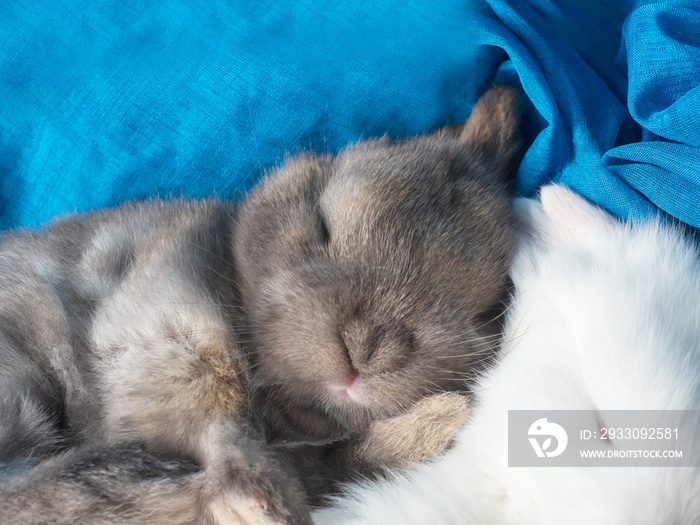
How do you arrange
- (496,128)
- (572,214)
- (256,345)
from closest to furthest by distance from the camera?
(256,345) → (572,214) → (496,128)

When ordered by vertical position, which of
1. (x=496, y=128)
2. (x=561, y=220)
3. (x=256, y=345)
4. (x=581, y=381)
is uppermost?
(x=496, y=128)

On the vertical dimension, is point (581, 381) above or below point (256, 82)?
below

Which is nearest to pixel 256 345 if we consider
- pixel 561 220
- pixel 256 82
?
pixel 561 220

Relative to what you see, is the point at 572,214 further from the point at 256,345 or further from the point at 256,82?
the point at 256,82

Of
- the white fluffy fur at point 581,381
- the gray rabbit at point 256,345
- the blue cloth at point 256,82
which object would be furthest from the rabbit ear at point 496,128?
the white fluffy fur at point 581,381

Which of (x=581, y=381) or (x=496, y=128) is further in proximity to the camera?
(x=496, y=128)

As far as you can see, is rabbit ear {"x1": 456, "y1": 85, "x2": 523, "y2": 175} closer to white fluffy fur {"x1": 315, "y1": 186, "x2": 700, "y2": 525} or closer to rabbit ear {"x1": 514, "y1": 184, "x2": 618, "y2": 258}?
rabbit ear {"x1": 514, "y1": 184, "x2": 618, "y2": 258}

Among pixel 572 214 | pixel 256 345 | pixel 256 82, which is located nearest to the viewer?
pixel 256 345
